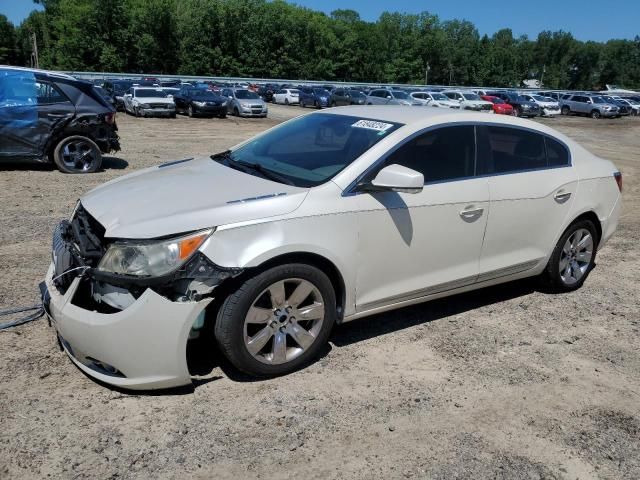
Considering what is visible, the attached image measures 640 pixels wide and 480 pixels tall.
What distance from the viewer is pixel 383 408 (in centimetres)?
329

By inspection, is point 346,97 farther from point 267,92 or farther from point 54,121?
point 54,121

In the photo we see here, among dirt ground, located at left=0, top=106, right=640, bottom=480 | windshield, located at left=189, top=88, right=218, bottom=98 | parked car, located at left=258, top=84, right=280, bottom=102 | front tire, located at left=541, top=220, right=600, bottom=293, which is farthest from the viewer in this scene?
parked car, located at left=258, top=84, right=280, bottom=102

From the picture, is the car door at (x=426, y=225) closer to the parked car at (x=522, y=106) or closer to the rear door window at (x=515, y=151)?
the rear door window at (x=515, y=151)

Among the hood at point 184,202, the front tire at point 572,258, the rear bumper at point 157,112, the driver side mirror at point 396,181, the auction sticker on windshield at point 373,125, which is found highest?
the auction sticker on windshield at point 373,125

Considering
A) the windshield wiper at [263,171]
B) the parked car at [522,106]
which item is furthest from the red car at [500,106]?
the windshield wiper at [263,171]

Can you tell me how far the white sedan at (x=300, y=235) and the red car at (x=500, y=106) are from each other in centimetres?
3181

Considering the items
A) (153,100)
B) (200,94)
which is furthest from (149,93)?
(200,94)

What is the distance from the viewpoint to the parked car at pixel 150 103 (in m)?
26.3

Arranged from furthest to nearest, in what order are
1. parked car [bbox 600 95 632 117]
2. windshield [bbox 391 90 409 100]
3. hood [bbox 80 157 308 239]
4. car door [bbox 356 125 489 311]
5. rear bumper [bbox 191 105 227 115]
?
1. parked car [bbox 600 95 632 117]
2. windshield [bbox 391 90 409 100]
3. rear bumper [bbox 191 105 227 115]
4. car door [bbox 356 125 489 311]
5. hood [bbox 80 157 308 239]

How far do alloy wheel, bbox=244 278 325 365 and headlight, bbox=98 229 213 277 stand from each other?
0.48 m

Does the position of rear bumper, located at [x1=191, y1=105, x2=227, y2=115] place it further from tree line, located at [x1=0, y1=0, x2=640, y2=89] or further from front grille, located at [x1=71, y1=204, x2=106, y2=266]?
tree line, located at [x1=0, y1=0, x2=640, y2=89]

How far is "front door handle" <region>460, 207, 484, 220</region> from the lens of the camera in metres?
4.09

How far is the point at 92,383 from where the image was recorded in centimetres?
339

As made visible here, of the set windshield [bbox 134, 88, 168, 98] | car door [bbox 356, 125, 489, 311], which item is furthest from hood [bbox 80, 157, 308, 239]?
windshield [bbox 134, 88, 168, 98]
